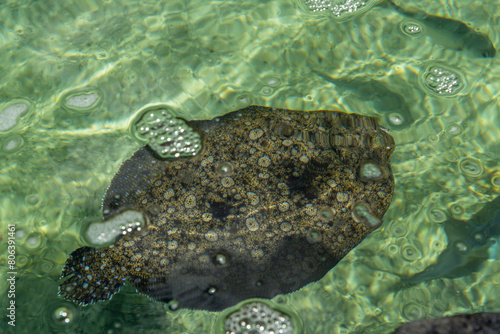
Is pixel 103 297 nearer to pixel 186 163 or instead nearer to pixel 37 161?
pixel 186 163

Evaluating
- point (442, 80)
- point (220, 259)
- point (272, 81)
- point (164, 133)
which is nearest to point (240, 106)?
point (272, 81)

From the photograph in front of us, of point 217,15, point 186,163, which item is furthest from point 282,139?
point 217,15

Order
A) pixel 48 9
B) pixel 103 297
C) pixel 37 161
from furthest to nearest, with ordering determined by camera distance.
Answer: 1. pixel 48 9
2. pixel 37 161
3. pixel 103 297

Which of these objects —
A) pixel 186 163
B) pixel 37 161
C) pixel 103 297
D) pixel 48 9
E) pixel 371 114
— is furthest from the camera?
pixel 48 9

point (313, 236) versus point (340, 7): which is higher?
point (340, 7)

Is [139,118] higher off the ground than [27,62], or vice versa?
[27,62]

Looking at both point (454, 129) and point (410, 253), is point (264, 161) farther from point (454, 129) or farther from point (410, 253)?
point (454, 129)

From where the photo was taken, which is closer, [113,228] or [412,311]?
[412,311]

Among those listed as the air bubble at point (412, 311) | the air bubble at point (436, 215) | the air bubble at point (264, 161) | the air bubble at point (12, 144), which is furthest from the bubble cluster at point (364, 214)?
the air bubble at point (12, 144)
